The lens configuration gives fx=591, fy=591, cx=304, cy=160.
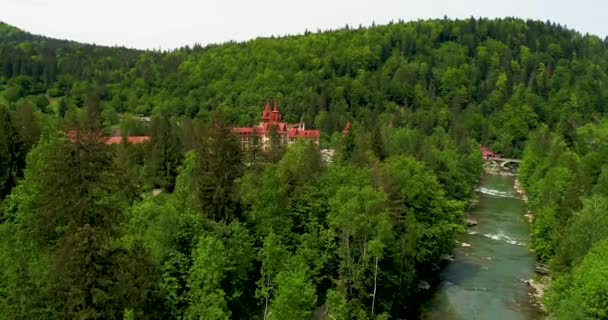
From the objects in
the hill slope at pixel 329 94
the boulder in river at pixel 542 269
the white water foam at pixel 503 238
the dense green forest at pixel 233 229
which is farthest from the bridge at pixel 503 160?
the boulder in river at pixel 542 269

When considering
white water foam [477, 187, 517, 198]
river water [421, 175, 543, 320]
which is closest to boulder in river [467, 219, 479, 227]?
river water [421, 175, 543, 320]

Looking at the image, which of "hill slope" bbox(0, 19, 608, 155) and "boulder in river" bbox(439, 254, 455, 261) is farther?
"hill slope" bbox(0, 19, 608, 155)

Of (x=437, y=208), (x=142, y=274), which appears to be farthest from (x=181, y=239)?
(x=437, y=208)

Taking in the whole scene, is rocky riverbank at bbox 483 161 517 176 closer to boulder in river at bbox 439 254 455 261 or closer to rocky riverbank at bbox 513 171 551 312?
boulder in river at bbox 439 254 455 261

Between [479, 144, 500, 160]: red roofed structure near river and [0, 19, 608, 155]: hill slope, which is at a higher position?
[0, 19, 608, 155]: hill slope

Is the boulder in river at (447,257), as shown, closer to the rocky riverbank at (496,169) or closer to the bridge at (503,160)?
the rocky riverbank at (496,169)

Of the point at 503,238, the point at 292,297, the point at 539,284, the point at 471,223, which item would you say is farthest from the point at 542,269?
the point at 292,297

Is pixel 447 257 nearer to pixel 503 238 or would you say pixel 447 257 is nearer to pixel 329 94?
pixel 503 238

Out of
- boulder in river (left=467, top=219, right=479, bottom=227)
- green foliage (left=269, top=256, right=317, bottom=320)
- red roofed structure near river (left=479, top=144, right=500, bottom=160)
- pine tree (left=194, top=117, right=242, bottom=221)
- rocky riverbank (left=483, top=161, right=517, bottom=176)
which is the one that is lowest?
rocky riverbank (left=483, top=161, right=517, bottom=176)
